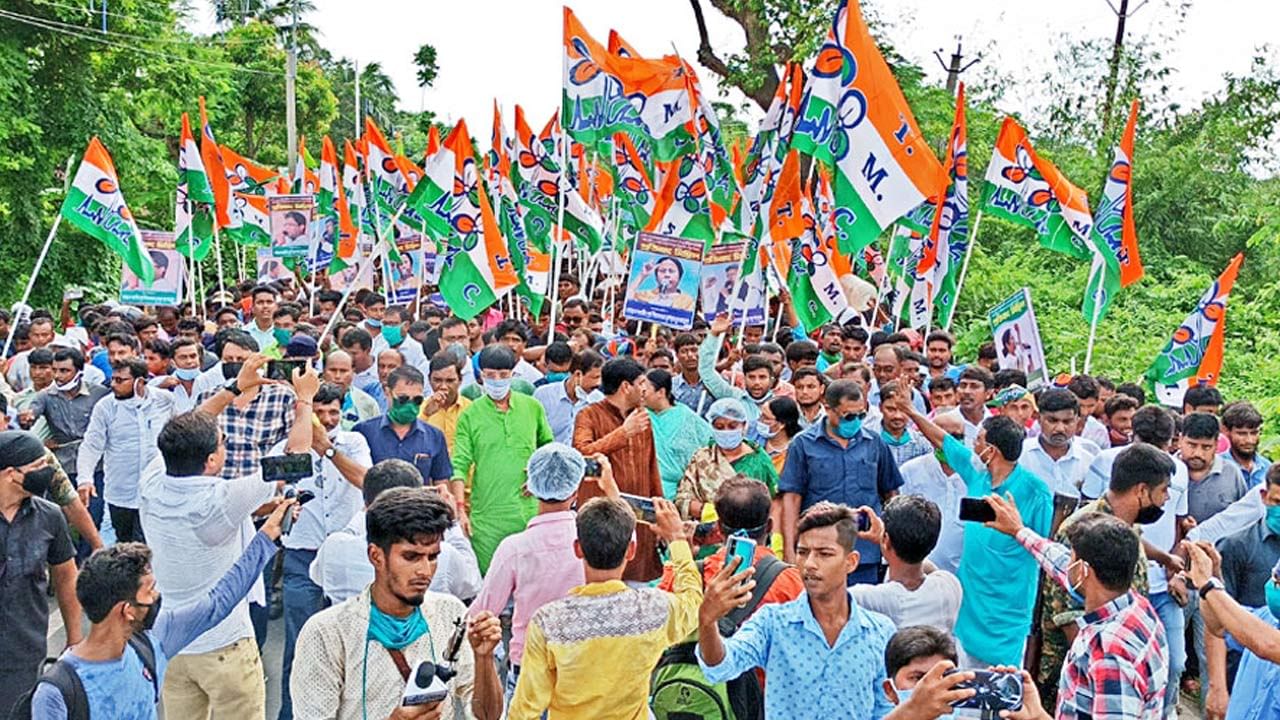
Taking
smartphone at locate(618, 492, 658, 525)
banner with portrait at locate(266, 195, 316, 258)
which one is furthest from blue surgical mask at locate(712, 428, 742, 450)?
banner with portrait at locate(266, 195, 316, 258)

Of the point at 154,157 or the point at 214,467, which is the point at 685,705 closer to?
the point at 214,467

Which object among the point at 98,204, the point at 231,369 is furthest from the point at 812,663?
Answer: the point at 98,204

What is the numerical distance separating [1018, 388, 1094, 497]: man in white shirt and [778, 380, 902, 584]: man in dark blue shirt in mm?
954

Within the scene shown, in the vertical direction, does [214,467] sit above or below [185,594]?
above

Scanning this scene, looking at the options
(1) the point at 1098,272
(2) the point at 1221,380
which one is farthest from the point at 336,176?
(2) the point at 1221,380

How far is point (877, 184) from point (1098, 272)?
2743 mm

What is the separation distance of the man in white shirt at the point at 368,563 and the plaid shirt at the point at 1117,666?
223 cm

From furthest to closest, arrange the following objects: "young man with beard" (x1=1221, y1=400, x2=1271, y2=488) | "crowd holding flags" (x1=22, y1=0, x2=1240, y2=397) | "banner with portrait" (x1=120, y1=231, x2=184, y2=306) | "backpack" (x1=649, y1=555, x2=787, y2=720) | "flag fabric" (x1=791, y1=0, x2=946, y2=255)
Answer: "banner with portrait" (x1=120, y1=231, x2=184, y2=306)
"crowd holding flags" (x1=22, y1=0, x2=1240, y2=397)
"flag fabric" (x1=791, y1=0, x2=946, y2=255)
"young man with beard" (x1=1221, y1=400, x2=1271, y2=488)
"backpack" (x1=649, y1=555, x2=787, y2=720)

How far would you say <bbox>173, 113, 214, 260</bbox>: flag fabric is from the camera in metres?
14.4

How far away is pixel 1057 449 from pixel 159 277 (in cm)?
1050

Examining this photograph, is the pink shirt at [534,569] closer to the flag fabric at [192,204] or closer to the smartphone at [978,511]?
the smartphone at [978,511]

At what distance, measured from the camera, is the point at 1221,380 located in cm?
1465

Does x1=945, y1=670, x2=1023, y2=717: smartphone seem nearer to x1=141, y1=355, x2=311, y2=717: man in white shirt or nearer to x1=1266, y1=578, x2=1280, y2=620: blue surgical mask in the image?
x1=1266, y1=578, x2=1280, y2=620: blue surgical mask

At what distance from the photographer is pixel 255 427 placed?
6055 millimetres
